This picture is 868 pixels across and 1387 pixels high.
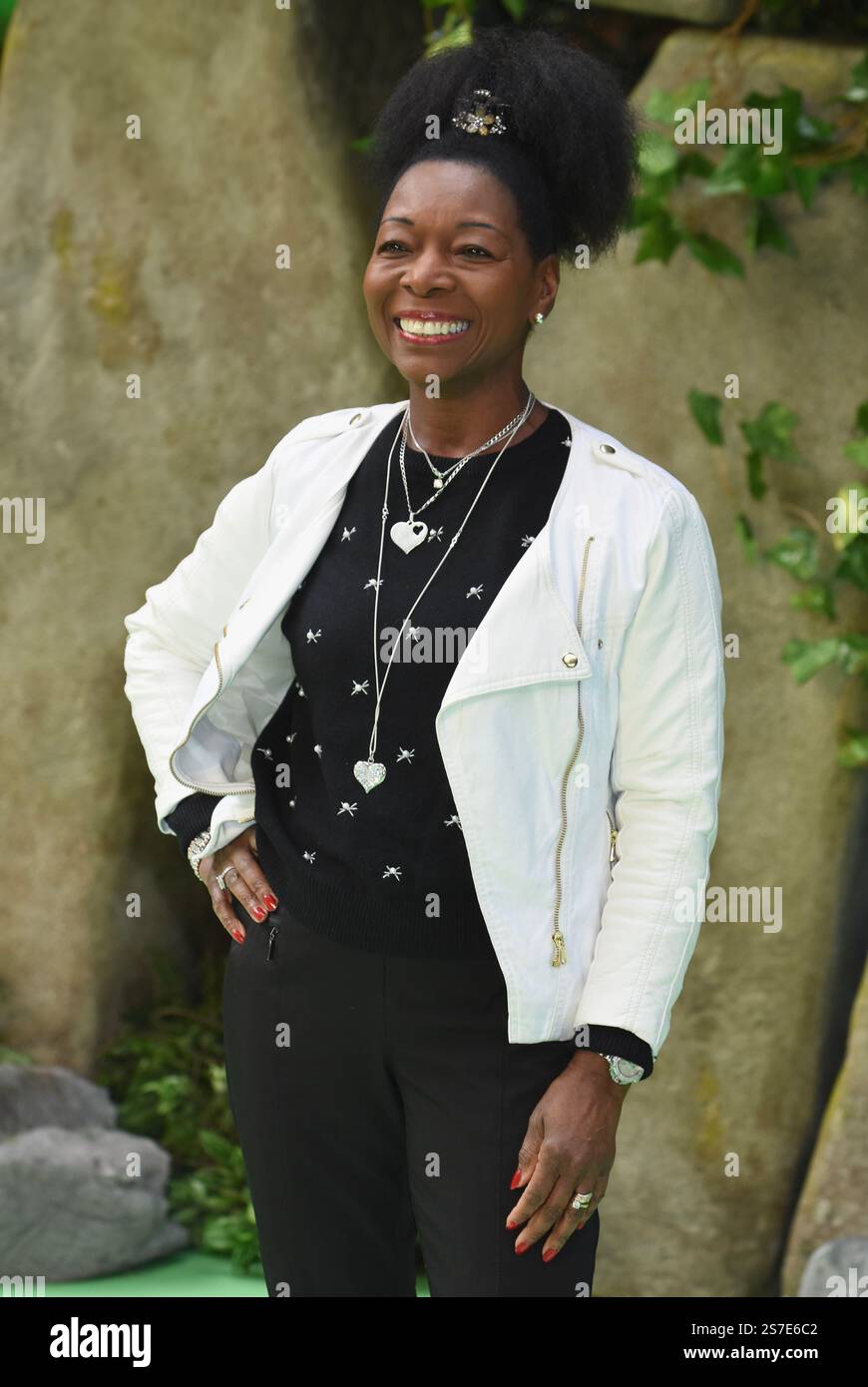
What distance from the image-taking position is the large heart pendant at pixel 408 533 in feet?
5.71

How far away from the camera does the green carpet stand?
3.20m

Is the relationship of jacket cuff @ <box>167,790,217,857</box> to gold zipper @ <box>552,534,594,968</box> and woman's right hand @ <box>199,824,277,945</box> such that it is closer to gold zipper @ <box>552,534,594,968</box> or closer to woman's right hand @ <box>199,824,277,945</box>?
woman's right hand @ <box>199,824,277,945</box>

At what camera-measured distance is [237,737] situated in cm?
200

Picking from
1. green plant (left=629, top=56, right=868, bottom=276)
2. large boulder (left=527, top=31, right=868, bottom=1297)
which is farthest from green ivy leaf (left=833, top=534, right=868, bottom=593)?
green plant (left=629, top=56, right=868, bottom=276)

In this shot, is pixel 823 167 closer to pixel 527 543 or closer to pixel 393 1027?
pixel 527 543

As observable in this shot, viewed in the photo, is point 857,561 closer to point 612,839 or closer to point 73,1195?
point 612,839

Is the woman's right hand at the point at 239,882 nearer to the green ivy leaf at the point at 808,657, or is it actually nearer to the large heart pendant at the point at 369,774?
the large heart pendant at the point at 369,774

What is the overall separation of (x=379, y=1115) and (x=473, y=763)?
43 cm

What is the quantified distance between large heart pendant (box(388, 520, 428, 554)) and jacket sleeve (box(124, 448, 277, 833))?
0.23m

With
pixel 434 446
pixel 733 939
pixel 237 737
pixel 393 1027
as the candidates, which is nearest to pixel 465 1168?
pixel 393 1027

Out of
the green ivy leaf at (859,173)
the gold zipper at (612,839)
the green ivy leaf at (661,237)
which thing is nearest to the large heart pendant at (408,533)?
the gold zipper at (612,839)

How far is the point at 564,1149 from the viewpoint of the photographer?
1.63 metres

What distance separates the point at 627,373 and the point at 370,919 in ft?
5.80

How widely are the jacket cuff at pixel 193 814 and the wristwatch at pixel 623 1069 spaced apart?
1.95 feet
